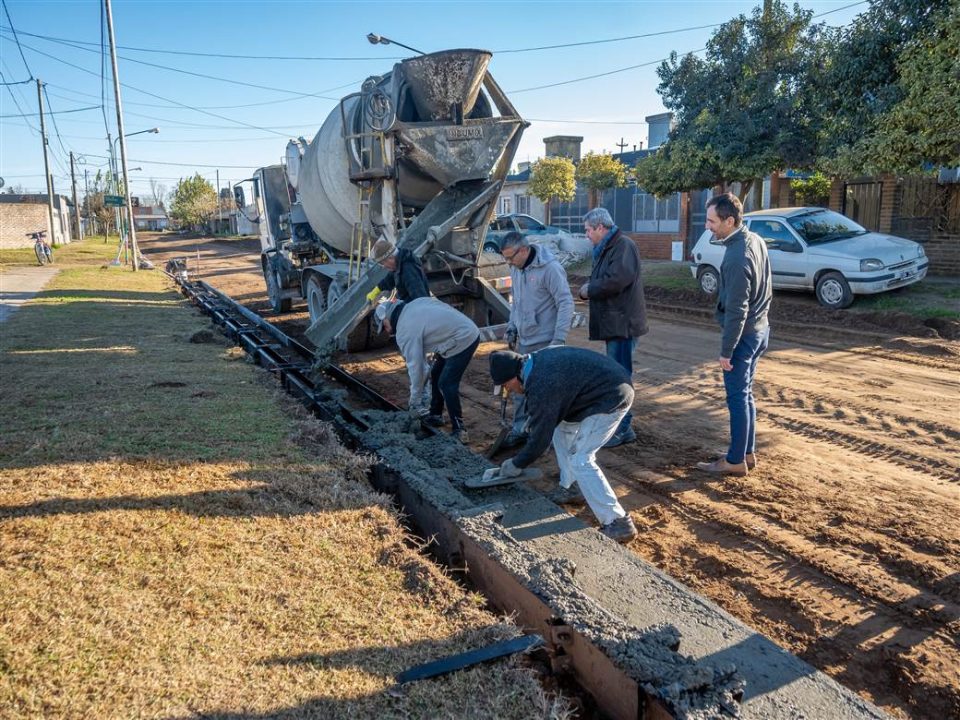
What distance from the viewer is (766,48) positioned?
14.5 metres

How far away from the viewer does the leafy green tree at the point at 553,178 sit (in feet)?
83.9

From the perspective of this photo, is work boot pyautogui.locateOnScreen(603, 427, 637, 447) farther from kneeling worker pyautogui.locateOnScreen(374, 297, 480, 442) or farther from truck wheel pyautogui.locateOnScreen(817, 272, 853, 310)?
truck wheel pyautogui.locateOnScreen(817, 272, 853, 310)

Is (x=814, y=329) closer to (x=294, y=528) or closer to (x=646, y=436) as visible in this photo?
(x=646, y=436)

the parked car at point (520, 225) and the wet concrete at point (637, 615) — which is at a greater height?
the parked car at point (520, 225)

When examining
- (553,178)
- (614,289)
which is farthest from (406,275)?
(553,178)

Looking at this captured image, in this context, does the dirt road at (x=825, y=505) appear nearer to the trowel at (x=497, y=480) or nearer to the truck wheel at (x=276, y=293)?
the trowel at (x=497, y=480)

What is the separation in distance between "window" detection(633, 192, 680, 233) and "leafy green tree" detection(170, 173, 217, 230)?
2273 inches

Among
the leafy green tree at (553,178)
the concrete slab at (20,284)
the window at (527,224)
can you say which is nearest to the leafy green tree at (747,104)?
the window at (527,224)

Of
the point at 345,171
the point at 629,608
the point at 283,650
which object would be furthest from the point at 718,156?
the point at 283,650

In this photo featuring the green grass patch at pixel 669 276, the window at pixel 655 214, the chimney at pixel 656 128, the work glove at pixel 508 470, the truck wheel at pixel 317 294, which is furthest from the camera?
the chimney at pixel 656 128

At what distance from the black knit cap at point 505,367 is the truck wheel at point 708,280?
34.5ft

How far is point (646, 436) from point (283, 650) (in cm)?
407

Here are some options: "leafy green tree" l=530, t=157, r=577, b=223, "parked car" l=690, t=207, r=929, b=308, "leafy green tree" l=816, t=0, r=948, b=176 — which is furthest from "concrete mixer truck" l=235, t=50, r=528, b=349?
"leafy green tree" l=530, t=157, r=577, b=223

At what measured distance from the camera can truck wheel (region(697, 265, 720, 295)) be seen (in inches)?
536
